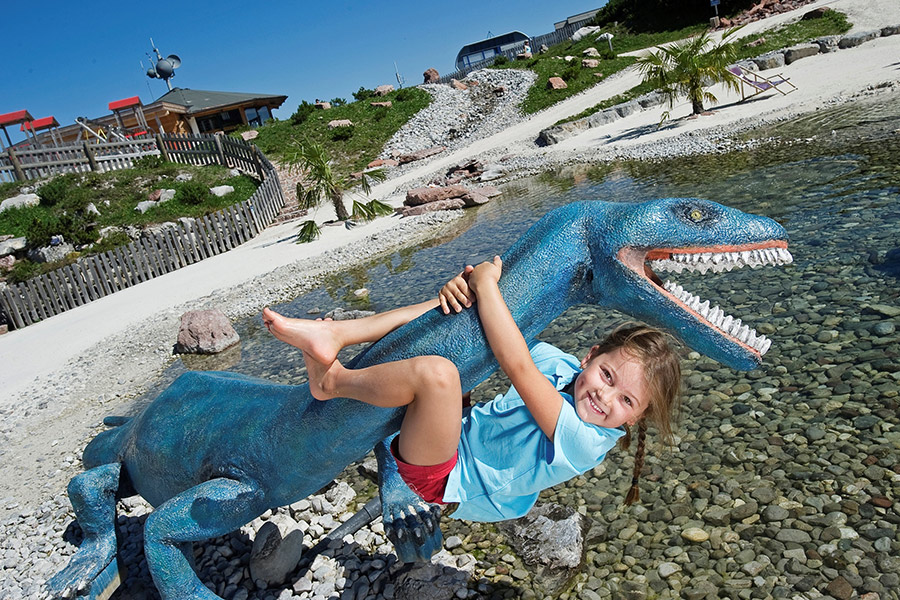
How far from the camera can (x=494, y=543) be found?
3.56 m

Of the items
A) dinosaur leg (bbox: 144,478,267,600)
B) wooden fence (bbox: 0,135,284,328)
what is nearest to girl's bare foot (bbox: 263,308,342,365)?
dinosaur leg (bbox: 144,478,267,600)

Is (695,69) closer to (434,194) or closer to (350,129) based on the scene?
(434,194)

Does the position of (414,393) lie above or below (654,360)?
above

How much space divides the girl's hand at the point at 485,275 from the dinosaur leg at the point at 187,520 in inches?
57.0

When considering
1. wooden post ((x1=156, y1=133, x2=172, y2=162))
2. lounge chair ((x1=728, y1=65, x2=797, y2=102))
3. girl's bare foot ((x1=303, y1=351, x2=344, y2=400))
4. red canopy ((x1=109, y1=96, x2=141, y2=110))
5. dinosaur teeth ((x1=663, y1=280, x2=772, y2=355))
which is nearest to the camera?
dinosaur teeth ((x1=663, y1=280, x2=772, y2=355))

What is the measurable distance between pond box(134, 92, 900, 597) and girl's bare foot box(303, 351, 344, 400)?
166 cm

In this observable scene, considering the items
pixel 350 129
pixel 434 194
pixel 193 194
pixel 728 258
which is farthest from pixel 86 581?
pixel 350 129

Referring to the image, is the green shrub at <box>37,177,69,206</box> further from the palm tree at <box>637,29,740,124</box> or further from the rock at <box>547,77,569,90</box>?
the rock at <box>547,77,569,90</box>

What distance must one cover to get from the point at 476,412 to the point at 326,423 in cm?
67

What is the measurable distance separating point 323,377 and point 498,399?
0.78m

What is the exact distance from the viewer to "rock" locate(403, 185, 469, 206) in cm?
1531

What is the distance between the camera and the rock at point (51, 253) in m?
17.1

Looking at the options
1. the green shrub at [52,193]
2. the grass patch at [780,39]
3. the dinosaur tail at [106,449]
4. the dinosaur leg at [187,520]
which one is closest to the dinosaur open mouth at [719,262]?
the dinosaur leg at [187,520]

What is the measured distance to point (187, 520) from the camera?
2777 millimetres
